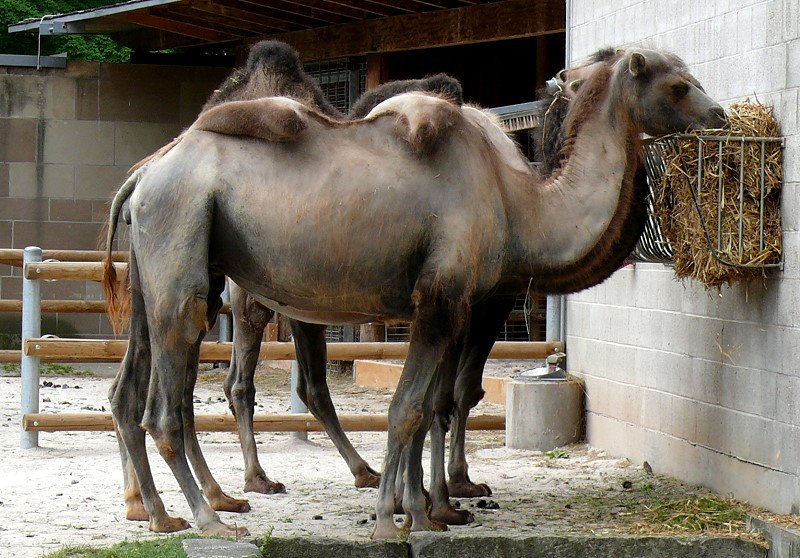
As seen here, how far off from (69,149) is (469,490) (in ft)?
29.4

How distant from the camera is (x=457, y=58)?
49.4 ft

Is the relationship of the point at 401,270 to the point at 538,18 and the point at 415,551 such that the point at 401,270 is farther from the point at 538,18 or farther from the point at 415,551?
the point at 538,18

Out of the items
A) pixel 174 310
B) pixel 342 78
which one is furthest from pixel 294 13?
pixel 174 310

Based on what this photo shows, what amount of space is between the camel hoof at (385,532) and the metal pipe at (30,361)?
4111 mm

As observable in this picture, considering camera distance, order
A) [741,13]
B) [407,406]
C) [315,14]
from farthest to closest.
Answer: [315,14]
[741,13]
[407,406]

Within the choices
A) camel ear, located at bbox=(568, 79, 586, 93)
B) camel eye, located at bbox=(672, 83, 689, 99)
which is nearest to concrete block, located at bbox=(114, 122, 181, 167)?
camel ear, located at bbox=(568, 79, 586, 93)

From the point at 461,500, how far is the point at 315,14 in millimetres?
7470

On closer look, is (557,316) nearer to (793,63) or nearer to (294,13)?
(793,63)

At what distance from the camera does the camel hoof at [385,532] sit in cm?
604

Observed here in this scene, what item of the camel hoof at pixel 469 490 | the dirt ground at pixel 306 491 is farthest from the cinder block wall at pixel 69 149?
the camel hoof at pixel 469 490

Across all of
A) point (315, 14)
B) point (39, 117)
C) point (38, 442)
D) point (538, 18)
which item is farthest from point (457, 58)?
point (38, 442)

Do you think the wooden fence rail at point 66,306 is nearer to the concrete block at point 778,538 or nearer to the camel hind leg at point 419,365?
the camel hind leg at point 419,365

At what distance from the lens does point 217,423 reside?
9203mm

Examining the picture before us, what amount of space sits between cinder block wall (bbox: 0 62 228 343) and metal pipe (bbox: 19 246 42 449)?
17.8 ft
